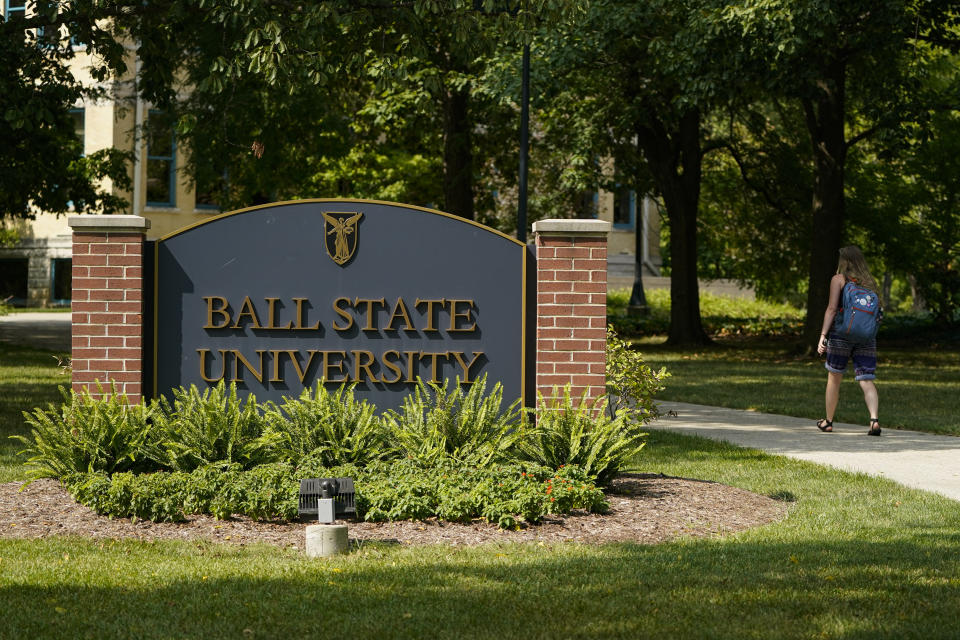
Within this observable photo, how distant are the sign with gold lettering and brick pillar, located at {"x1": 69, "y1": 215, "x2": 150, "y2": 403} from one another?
18cm

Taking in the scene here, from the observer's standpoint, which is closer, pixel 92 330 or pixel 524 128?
pixel 92 330

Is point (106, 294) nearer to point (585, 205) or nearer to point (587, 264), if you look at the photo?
point (587, 264)

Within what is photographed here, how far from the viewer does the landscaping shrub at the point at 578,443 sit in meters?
7.27

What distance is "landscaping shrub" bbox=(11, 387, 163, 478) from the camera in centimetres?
711

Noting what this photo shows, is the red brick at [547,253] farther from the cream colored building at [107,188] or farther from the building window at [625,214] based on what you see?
the building window at [625,214]

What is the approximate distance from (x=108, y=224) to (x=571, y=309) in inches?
127

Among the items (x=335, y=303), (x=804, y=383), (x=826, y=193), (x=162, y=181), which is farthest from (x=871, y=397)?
(x=162, y=181)

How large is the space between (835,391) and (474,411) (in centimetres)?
562

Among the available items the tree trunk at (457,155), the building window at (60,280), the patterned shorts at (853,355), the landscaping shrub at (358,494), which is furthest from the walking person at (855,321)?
the building window at (60,280)

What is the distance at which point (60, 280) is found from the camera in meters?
42.6

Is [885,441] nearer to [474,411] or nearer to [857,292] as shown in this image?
[857,292]

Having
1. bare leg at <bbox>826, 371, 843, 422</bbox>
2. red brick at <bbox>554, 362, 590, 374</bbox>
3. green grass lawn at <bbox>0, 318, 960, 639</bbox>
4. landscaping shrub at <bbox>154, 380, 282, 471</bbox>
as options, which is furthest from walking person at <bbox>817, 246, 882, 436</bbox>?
landscaping shrub at <bbox>154, 380, 282, 471</bbox>

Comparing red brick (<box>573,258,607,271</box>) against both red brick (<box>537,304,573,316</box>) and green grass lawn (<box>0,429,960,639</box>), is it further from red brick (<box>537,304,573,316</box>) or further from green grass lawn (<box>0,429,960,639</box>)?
green grass lawn (<box>0,429,960,639</box>)

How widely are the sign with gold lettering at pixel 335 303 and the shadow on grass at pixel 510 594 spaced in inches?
86.2
